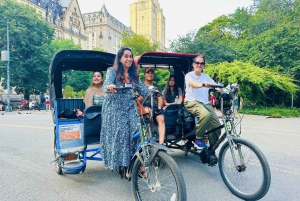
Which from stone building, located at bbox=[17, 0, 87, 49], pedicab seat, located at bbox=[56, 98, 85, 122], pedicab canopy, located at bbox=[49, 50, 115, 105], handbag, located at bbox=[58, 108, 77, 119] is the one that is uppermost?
stone building, located at bbox=[17, 0, 87, 49]

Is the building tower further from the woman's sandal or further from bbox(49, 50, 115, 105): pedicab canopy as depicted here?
the woman's sandal

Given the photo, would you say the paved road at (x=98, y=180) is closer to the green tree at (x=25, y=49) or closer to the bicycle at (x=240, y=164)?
the bicycle at (x=240, y=164)

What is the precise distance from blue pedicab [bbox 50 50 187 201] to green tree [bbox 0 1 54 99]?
28.1 metres

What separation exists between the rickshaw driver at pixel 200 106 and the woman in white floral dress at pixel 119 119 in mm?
1121

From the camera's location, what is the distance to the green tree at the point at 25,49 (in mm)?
29891

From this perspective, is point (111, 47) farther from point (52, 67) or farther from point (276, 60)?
point (52, 67)

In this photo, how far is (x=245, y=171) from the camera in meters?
3.46

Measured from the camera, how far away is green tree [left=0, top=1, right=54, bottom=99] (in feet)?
98.1

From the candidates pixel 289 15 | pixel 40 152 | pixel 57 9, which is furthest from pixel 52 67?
pixel 57 9

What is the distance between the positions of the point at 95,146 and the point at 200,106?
1.90 m

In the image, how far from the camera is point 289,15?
3378cm

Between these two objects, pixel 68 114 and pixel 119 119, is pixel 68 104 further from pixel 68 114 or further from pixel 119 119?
pixel 119 119

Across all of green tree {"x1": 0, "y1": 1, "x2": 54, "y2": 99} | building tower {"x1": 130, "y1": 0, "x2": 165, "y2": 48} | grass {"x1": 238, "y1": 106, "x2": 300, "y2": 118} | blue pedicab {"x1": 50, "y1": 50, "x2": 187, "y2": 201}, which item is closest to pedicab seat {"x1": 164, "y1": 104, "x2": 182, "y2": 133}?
blue pedicab {"x1": 50, "y1": 50, "x2": 187, "y2": 201}

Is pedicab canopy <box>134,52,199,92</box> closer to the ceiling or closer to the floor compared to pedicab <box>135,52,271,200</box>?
closer to the ceiling
